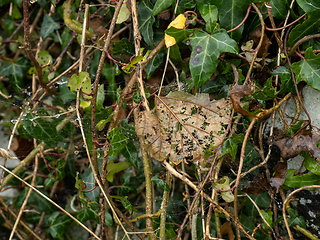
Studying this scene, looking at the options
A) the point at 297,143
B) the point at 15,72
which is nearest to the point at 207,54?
the point at 297,143

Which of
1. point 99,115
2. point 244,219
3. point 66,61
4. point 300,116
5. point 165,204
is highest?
point 66,61

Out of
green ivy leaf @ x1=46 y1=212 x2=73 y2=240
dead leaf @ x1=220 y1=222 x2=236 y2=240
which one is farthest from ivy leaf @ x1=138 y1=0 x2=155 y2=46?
green ivy leaf @ x1=46 y1=212 x2=73 y2=240

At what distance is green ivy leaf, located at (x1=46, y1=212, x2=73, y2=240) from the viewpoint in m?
1.07

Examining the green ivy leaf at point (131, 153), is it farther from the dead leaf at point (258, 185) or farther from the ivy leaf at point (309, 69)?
the ivy leaf at point (309, 69)

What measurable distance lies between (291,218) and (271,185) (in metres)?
0.17

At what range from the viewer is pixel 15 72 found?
1173mm

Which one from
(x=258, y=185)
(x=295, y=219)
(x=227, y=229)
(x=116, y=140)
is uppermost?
(x=116, y=140)

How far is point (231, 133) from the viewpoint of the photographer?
0.76 m

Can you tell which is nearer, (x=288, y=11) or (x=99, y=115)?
(x=288, y=11)

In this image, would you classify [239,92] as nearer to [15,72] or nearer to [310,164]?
[310,164]

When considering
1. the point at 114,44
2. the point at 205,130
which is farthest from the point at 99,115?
the point at 205,130

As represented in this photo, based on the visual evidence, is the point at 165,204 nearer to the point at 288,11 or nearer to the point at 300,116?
the point at 300,116

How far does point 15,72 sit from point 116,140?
797mm

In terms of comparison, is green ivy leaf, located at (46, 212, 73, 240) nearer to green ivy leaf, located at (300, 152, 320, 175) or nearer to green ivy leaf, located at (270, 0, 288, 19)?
green ivy leaf, located at (300, 152, 320, 175)
